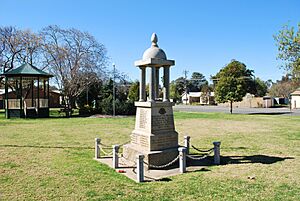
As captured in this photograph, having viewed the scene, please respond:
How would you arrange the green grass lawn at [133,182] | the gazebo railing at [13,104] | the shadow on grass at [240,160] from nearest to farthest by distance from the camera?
the green grass lawn at [133,182] < the shadow on grass at [240,160] < the gazebo railing at [13,104]

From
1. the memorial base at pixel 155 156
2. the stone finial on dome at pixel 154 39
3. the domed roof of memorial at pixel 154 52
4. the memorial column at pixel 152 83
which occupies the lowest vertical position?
the memorial base at pixel 155 156

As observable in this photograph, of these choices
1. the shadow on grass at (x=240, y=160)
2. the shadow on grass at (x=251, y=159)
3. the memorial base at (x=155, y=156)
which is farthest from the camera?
the shadow on grass at (x=251, y=159)

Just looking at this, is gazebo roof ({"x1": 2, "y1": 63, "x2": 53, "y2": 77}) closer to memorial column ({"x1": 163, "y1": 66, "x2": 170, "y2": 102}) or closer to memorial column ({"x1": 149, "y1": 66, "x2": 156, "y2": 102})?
memorial column ({"x1": 163, "y1": 66, "x2": 170, "y2": 102})

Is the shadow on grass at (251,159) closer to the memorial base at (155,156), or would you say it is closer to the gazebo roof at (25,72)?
the memorial base at (155,156)

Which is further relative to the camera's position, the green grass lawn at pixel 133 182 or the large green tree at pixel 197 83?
the large green tree at pixel 197 83

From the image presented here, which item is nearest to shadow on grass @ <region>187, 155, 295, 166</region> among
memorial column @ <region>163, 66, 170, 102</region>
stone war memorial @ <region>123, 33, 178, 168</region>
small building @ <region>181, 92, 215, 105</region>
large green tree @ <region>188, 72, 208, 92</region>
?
stone war memorial @ <region>123, 33, 178, 168</region>

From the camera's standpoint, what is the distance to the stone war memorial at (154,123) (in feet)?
27.3

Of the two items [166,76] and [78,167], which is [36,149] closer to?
[78,167]

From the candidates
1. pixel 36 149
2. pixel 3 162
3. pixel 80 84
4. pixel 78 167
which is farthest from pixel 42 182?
pixel 80 84

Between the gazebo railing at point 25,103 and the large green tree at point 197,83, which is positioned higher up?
the large green tree at point 197,83

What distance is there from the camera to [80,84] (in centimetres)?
3238

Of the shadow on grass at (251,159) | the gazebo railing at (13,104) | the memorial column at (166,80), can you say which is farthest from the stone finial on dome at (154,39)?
the gazebo railing at (13,104)

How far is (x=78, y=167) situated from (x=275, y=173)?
566 cm

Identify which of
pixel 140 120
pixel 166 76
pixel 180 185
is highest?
pixel 166 76
